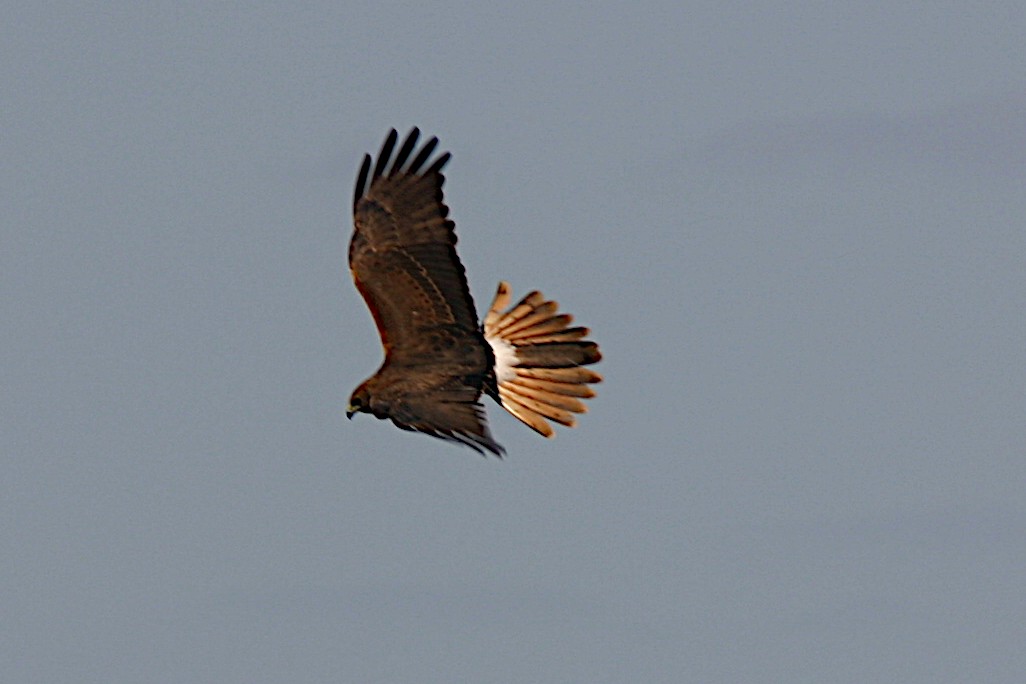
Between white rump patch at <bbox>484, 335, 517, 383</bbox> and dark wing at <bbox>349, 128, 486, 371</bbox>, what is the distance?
2.13 metres

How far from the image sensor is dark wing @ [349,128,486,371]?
23703 millimetres

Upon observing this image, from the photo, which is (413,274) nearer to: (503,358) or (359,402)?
(359,402)

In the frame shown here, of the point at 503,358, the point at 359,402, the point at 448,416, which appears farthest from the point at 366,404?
the point at 503,358

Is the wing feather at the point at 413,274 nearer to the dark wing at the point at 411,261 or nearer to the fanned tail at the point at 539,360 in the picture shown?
the dark wing at the point at 411,261

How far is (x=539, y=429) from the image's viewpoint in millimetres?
26188

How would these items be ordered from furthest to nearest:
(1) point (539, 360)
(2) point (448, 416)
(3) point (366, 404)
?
(1) point (539, 360) → (3) point (366, 404) → (2) point (448, 416)

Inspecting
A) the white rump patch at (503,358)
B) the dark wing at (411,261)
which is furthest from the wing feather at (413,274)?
the white rump patch at (503,358)

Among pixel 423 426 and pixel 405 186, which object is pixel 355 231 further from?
pixel 423 426

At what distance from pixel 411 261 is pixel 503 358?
260cm

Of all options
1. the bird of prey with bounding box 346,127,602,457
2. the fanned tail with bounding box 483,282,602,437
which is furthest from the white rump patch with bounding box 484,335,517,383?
the bird of prey with bounding box 346,127,602,457

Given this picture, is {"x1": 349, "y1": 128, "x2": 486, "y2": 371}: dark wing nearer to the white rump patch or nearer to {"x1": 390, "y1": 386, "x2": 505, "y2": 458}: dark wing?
{"x1": 390, "y1": 386, "x2": 505, "y2": 458}: dark wing

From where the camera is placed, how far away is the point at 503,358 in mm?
26109

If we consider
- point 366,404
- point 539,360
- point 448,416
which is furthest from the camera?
point 539,360

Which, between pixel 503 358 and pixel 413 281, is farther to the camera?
pixel 503 358
